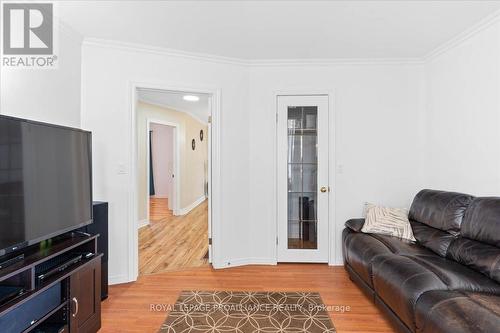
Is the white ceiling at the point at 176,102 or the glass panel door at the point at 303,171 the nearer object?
the glass panel door at the point at 303,171

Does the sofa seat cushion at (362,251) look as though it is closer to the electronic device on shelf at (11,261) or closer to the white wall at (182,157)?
the electronic device on shelf at (11,261)

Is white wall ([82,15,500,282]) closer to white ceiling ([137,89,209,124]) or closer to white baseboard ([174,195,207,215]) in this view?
white ceiling ([137,89,209,124])

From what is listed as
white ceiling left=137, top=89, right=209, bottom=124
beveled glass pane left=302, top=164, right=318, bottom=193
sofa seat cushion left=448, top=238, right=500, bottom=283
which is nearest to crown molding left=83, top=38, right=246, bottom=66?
white ceiling left=137, top=89, right=209, bottom=124

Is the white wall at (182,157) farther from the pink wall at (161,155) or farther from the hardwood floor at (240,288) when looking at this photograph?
the hardwood floor at (240,288)

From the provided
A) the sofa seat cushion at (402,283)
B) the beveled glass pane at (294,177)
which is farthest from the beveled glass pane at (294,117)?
the sofa seat cushion at (402,283)

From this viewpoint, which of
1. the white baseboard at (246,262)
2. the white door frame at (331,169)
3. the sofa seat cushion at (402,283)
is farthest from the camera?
the white door frame at (331,169)

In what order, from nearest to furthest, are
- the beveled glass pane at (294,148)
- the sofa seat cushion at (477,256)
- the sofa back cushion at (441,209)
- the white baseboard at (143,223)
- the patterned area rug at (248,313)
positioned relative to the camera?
the sofa seat cushion at (477,256), the patterned area rug at (248,313), the sofa back cushion at (441,209), the beveled glass pane at (294,148), the white baseboard at (143,223)

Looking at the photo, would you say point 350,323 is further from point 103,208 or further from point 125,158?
point 125,158

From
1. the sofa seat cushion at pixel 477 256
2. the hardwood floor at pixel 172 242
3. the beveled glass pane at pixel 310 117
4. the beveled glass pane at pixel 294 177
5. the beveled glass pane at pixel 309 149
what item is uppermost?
the beveled glass pane at pixel 310 117

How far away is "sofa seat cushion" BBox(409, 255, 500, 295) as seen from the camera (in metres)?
1.81

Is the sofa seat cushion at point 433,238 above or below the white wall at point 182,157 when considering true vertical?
below

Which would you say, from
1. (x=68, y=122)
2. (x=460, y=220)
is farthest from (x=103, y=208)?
(x=460, y=220)

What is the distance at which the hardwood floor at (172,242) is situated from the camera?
3.53m

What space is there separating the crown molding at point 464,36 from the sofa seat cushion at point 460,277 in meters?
2.18
